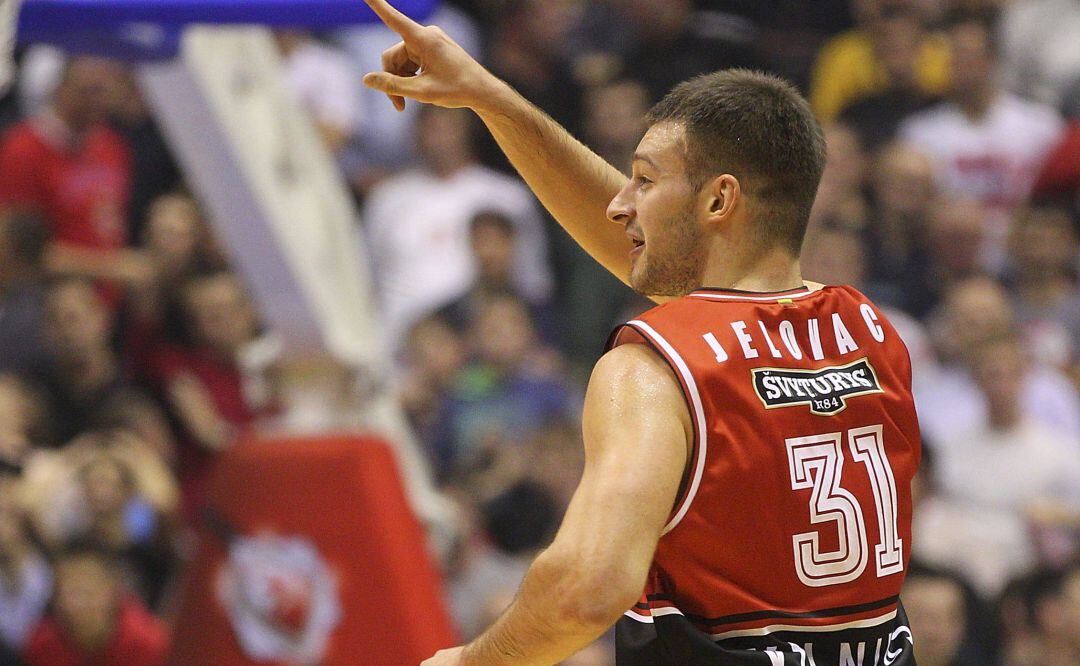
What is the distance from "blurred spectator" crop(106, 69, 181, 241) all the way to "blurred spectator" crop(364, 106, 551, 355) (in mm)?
1089

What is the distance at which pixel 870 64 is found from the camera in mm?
8305

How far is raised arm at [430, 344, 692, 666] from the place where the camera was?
92.2 inches

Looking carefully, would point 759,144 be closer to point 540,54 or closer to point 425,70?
point 425,70

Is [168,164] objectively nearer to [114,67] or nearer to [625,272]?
[114,67]

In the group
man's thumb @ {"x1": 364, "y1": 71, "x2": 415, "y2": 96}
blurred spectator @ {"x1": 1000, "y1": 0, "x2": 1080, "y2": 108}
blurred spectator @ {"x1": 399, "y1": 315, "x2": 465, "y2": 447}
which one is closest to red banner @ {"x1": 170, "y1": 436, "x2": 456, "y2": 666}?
blurred spectator @ {"x1": 399, "y1": 315, "x2": 465, "y2": 447}

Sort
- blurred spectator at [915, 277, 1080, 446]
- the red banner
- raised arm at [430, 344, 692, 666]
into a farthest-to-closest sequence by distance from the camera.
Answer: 1. blurred spectator at [915, 277, 1080, 446]
2. the red banner
3. raised arm at [430, 344, 692, 666]

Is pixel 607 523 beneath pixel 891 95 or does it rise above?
above

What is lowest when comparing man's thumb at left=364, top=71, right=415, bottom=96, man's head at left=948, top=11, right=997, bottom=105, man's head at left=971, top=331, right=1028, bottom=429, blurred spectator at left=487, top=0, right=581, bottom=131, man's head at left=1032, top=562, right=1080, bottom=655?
man's head at left=1032, top=562, right=1080, bottom=655

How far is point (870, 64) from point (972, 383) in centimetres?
190

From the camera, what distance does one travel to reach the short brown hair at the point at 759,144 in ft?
8.89

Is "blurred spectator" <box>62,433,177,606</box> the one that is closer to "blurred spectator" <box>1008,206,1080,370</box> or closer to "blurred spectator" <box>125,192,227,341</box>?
"blurred spectator" <box>125,192,227,341</box>

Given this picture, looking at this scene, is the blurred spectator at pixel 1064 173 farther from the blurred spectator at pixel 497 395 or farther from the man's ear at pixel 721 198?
the man's ear at pixel 721 198

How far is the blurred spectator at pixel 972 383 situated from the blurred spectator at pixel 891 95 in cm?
101

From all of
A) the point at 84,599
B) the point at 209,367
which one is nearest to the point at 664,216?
the point at 84,599
